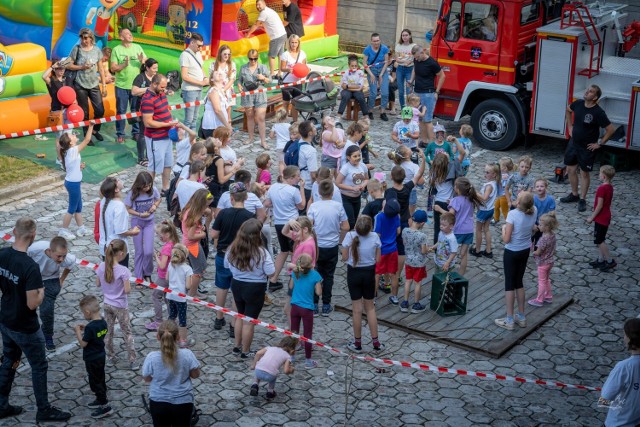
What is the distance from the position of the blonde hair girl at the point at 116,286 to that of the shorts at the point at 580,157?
784 centimetres

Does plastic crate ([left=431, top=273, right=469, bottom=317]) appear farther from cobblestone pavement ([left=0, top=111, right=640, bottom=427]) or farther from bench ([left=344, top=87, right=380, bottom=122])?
bench ([left=344, top=87, right=380, bottom=122])

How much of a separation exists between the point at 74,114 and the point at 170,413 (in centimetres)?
830

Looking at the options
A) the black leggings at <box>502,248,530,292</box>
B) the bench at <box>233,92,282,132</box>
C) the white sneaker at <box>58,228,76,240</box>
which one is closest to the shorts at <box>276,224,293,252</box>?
the black leggings at <box>502,248,530,292</box>

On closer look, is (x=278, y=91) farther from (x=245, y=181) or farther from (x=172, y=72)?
(x=245, y=181)

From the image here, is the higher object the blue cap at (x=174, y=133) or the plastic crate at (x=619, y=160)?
the blue cap at (x=174, y=133)

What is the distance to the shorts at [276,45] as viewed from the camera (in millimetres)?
20203

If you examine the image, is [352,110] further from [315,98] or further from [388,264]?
[388,264]

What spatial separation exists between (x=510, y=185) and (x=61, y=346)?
6198mm

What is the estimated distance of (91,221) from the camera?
13719 millimetres

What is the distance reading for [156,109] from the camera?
1432cm

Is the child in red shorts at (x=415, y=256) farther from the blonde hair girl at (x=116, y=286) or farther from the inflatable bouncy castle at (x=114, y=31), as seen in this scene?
Result: the inflatable bouncy castle at (x=114, y=31)

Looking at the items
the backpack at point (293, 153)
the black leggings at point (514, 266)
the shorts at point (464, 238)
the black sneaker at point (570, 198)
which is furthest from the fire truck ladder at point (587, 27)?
the black leggings at point (514, 266)

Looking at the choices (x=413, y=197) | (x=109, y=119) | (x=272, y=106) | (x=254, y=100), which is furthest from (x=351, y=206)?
(x=272, y=106)

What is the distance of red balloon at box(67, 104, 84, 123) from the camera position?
15102mm
